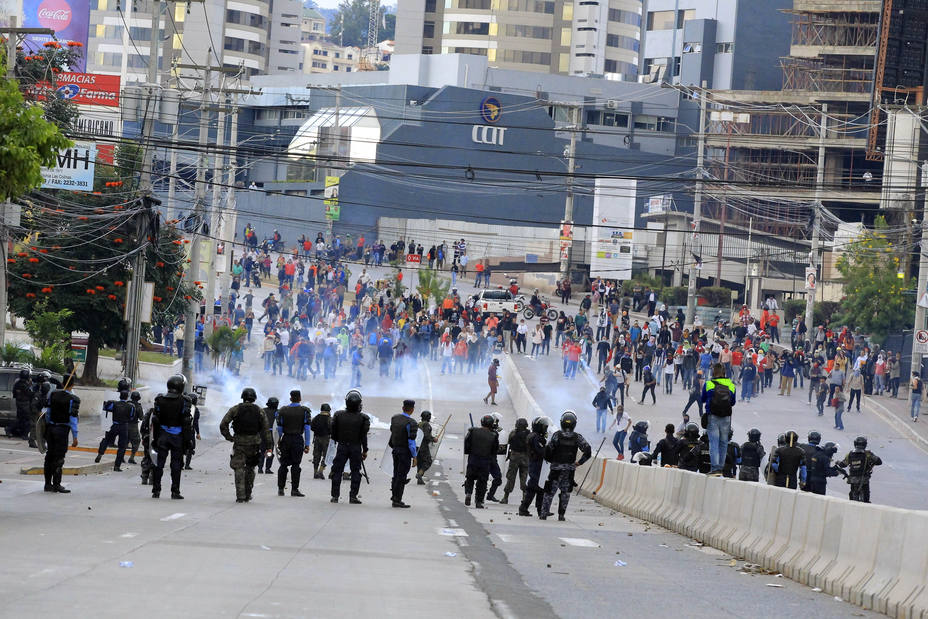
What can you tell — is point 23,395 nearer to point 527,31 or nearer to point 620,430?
point 620,430

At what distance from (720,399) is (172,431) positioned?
23.0ft

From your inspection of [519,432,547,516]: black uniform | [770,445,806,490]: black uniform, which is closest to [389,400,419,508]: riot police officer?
[519,432,547,516]: black uniform

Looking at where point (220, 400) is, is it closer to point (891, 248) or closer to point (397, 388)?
point (397, 388)

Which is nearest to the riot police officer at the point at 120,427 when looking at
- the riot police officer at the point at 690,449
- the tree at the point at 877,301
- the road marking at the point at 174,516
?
the road marking at the point at 174,516

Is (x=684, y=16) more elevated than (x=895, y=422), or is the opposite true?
(x=684, y=16)

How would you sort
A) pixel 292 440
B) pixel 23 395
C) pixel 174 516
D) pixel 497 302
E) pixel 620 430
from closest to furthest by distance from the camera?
pixel 174 516 < pixel 292 440 < pixel 23 395 < pixel 620 430 < pixel 497 302

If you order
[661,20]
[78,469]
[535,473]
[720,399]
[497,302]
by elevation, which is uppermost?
[661,20]

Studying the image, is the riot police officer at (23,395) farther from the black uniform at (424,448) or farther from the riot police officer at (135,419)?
the black uniform at (424,448)

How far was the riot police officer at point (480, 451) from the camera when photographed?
19.7 metres

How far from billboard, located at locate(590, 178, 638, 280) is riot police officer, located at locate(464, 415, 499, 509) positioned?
3855cm

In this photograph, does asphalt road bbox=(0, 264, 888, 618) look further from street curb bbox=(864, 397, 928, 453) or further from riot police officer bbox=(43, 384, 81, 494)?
street curb bbox=(864, 397, 928, 453)

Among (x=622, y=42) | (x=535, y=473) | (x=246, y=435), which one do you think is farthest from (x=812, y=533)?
(x=622, y=42)

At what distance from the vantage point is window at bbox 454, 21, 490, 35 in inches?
4747

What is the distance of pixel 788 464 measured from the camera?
726 inches
